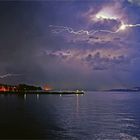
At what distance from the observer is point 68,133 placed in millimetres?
23781

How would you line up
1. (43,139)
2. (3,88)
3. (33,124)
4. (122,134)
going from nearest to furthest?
(43,139), (122,134), (33,124), (3,88)

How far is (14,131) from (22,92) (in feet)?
286

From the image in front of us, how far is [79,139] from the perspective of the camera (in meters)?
21.3

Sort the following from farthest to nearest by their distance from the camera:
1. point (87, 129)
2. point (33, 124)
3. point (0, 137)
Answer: point (33, 124)
point (87, 129)
point (0, 137)

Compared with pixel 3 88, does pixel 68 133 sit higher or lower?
lower

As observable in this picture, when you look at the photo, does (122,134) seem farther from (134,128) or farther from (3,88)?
(3,88)

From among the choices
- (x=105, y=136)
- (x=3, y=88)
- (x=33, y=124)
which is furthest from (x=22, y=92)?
(x=105, y=136)

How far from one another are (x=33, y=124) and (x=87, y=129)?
5644 millimetres

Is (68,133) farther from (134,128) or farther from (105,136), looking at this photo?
(134,128)

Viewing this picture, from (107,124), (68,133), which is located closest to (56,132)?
(68,133)

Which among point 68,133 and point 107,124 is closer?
point 68,133

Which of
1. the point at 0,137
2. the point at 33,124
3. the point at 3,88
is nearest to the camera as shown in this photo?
the point at 0,137

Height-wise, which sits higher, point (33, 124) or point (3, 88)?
point (3, 88)

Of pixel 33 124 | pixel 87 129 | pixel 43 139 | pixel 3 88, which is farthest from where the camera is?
pixel 3 88
